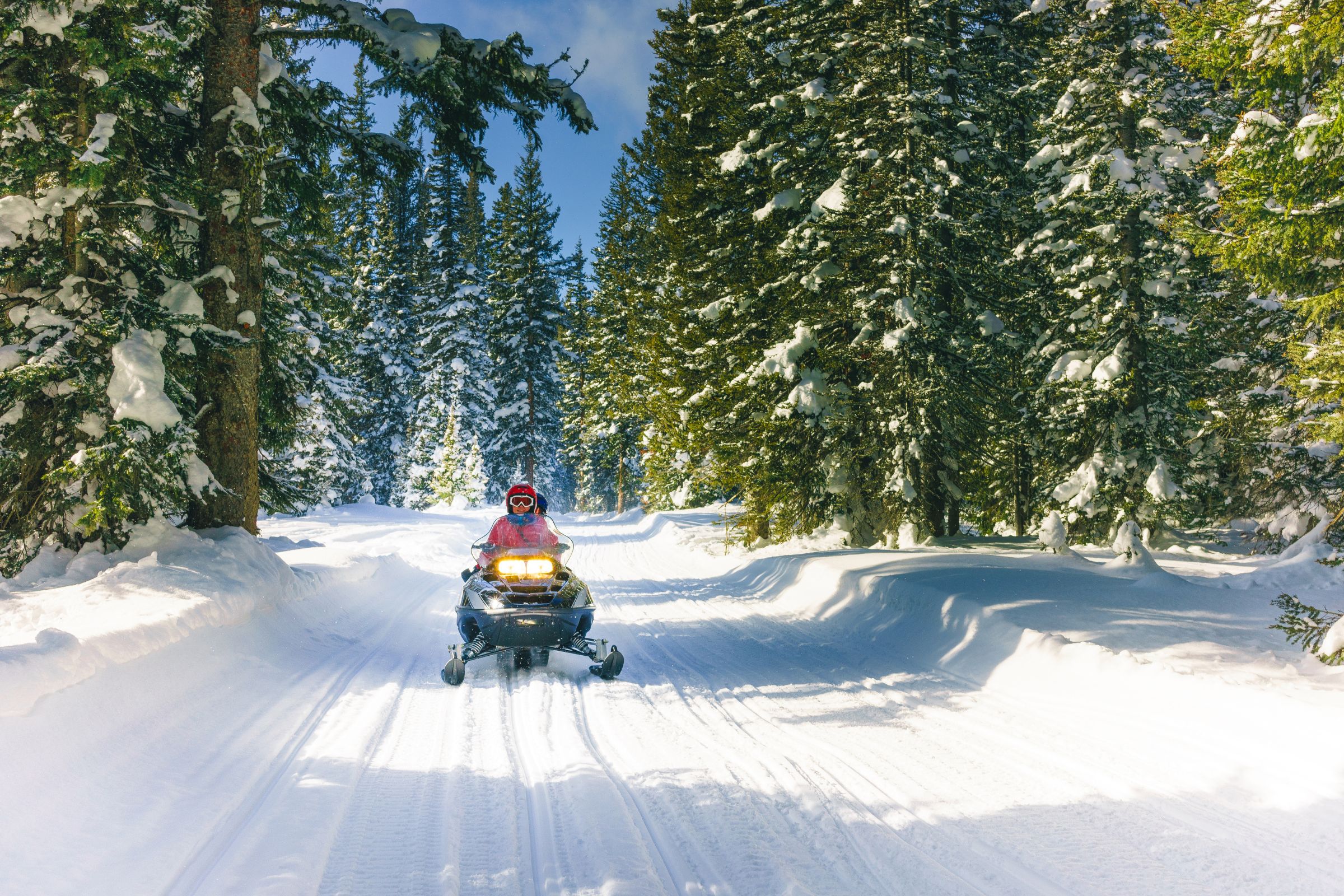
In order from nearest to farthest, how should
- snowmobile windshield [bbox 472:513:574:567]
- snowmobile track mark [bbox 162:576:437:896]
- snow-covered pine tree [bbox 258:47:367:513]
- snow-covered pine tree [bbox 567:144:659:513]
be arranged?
snowmobile track mark [bbox 162:576:437:896] < snowmobile windshield [bbox 472:513:574:567] < snow-covered pine tree [bbox 258:47:367:513] < snow-covered pine tree [bbox 567:144:659:513]

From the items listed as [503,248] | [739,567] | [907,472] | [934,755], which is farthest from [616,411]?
[934,755]

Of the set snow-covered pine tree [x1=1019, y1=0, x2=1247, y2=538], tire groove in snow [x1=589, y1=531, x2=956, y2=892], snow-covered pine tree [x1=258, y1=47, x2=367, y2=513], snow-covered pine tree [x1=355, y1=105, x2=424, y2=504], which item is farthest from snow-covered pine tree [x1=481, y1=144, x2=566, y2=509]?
tire groove in snow [x1=589, y1=531, x2=956, y2=892]

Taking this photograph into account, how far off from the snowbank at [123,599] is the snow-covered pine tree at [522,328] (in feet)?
121

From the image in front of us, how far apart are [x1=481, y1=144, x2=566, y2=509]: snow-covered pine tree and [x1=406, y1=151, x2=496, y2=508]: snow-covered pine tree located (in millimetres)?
1189

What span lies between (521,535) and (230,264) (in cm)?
525

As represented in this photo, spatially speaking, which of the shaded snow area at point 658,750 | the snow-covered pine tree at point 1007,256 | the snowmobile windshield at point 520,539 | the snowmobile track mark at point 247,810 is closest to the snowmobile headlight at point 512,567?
the snowmobile windshield at point 520,539

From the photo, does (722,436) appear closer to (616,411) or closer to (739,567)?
(739,567)

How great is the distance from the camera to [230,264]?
9.73 m

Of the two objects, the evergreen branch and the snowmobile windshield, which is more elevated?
the snowmobile windshield

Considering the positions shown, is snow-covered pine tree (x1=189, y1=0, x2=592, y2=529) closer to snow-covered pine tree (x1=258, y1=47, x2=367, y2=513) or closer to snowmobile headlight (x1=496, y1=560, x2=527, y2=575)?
snow-covered pine tree (x1=258, y1=47, x2=367, y2=513)

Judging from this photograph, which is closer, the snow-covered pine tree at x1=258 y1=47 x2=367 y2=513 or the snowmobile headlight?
the snowmobile headlight

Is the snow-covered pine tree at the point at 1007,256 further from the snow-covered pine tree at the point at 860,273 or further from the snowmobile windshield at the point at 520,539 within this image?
the snowmobile windshield at the point at 520,539

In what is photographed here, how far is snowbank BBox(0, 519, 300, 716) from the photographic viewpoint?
4.84 meters

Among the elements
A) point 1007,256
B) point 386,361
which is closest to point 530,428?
point 386,361
